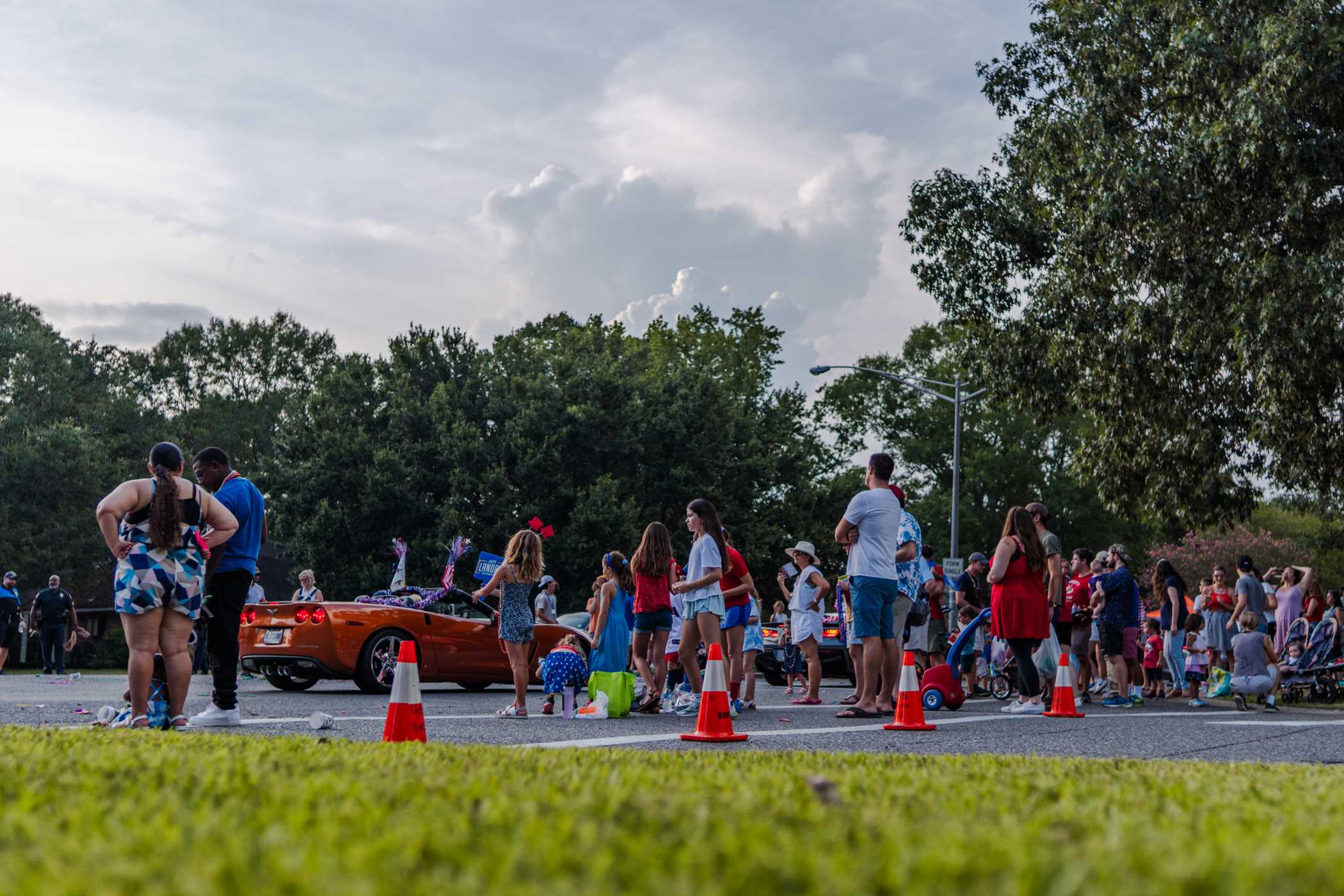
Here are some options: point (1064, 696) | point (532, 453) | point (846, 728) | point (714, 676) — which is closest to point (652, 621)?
point (846, 728)

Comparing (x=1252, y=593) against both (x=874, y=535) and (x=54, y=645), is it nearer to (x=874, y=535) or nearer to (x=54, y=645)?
(x=874, y=535)

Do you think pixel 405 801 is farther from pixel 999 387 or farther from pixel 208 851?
pixel 999 387

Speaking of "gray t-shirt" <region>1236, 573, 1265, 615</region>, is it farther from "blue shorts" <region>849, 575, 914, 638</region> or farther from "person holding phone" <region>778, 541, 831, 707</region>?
"blue shorts" <region>849, 575, 914, 638</region>

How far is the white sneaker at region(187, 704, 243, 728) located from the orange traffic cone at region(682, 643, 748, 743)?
10.0 feet

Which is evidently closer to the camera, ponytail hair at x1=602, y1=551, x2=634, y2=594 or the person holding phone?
ponytail hair at x1=602, y1=551, x2=634, y2=594

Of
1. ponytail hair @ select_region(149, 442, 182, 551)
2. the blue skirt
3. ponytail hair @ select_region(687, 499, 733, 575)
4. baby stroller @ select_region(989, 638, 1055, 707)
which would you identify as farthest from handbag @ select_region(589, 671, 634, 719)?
baby stroller @ select_region(989, 638, 1055, 707)

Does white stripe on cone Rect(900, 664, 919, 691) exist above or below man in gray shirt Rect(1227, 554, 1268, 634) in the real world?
below

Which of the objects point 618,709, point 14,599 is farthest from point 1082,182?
point 14,599

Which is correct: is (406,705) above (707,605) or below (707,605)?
below

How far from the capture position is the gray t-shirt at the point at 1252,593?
1465 cm

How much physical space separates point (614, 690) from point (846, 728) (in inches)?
87.4

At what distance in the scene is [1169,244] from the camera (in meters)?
18.6

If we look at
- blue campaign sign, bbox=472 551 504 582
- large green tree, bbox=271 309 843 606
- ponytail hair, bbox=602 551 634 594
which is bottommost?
ponytail hair, bbox=602 551 634 594

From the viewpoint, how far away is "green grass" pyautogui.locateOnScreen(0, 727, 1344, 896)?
7.00 ft
